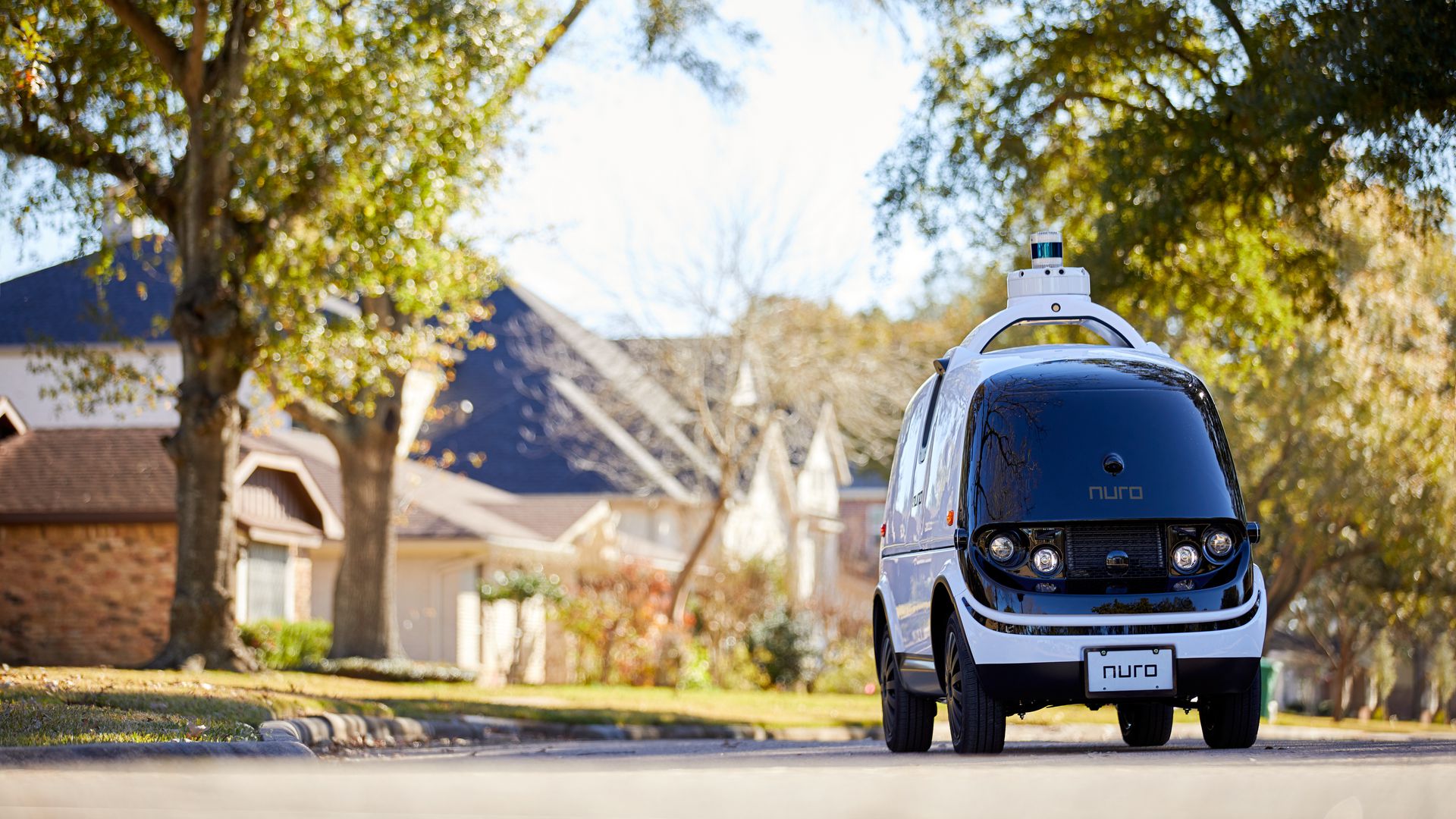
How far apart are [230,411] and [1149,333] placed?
15.4 m

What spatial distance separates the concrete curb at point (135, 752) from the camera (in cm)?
850

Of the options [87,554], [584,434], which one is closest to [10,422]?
[87,554]

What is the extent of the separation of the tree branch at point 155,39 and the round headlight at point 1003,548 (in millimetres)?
12407

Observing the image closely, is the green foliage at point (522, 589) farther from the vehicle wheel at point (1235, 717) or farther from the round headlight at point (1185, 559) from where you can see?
the round headlight at point (1185, 559)

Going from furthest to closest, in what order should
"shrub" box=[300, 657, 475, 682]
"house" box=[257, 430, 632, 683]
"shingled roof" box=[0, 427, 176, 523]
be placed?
"house" box=[257, 430, 632, 683] → "shingled roof" box=[0, 427, 176, 523] → "shrub" box=[300, 657, 475, 682]

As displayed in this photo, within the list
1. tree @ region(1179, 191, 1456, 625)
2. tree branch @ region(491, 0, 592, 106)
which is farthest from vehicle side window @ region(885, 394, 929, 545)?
tree @ region(1179, 191, 1456, 625)

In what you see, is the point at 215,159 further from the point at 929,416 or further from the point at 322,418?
the point at 929,416

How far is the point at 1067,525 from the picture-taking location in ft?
30.2

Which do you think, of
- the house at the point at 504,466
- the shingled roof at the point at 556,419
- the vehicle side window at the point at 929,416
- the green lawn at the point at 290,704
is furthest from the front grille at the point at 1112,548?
the shingled roof at the point at 556,419

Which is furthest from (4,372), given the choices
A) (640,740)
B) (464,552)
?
(640,740)

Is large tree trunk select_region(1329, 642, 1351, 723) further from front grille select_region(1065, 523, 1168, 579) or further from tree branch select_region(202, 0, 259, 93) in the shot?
front grille select_region(1065, 523, 1168, 579)

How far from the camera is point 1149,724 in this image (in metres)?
11.8

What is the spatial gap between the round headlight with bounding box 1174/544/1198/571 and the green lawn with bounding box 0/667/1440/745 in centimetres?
582

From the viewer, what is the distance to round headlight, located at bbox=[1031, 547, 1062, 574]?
9.16 m
